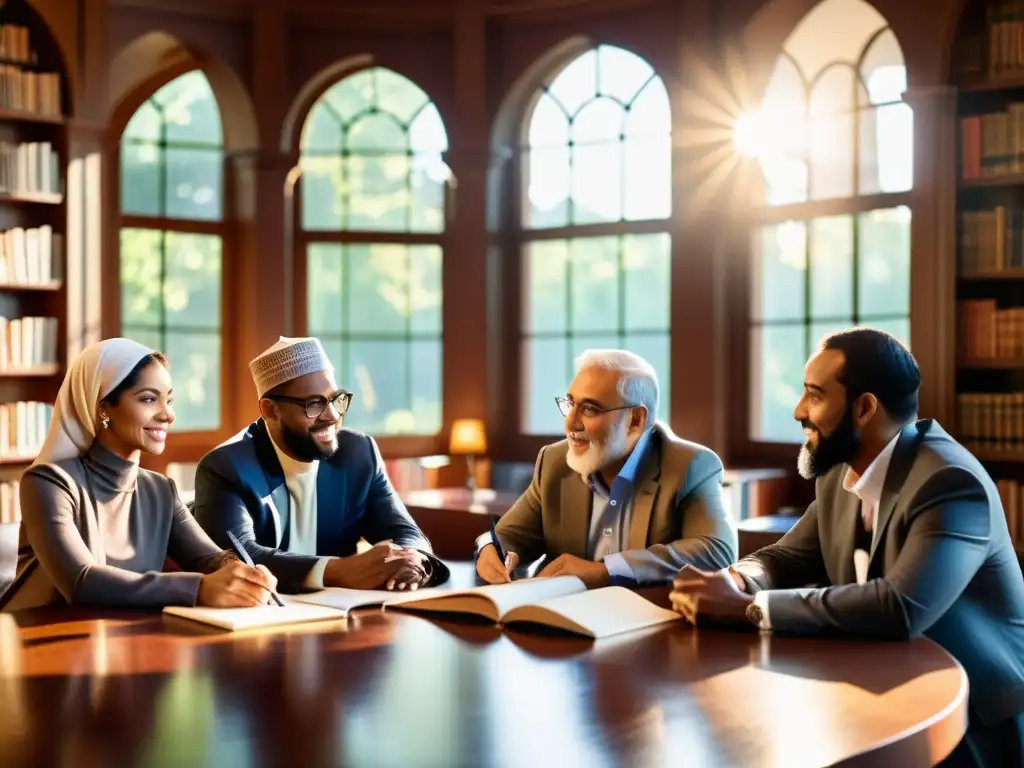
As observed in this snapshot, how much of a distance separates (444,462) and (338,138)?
201cm

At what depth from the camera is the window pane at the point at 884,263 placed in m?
6.17

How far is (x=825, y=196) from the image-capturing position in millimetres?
6477

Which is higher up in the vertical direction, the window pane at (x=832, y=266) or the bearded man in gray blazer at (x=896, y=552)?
the window pane at (x=832, y=266)

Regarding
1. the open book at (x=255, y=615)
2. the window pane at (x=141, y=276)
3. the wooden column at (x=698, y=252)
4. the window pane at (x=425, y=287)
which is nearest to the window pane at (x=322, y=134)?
the window pane at (x=425, y=287)

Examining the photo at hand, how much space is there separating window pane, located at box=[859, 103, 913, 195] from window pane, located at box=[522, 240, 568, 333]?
181 centimetres

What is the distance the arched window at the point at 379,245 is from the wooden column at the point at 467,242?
12cm

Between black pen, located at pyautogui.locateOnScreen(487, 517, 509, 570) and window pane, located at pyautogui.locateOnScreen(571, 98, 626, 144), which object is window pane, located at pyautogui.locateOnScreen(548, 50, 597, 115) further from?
black pen, located at pyautogui.locateOnScreen(487, 517, 509, 570)

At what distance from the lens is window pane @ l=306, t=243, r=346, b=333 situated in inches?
294

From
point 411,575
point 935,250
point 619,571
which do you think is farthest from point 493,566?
point 935,250

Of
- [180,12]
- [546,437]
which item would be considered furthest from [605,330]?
[180,12]

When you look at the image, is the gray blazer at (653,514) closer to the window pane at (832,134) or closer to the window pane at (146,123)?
the window pane at (832,134)

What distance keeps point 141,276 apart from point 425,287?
1634mm

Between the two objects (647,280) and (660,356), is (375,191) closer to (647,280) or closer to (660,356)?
(647,280)

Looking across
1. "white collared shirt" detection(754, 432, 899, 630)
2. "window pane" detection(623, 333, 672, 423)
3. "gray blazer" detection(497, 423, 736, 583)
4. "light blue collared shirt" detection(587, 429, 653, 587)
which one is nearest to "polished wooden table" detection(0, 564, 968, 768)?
"white collared shirt" detection(754, 432, 899, 630)
